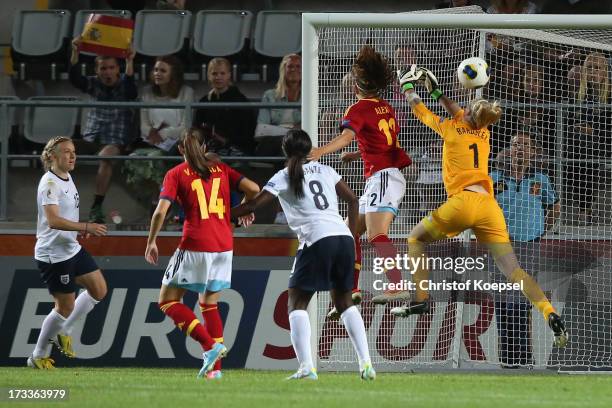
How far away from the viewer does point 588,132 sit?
38.6ft

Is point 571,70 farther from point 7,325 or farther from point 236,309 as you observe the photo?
point 7,325

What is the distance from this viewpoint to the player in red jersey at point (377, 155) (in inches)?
421

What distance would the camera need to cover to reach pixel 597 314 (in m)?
11.7

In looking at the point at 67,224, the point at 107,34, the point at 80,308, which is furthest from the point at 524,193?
the point at 107,34

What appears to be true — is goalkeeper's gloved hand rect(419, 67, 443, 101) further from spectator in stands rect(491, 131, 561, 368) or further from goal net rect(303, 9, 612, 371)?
spectator in stands rect(491, 131, 561, 368)

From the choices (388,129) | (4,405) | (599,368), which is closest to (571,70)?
(388,129)

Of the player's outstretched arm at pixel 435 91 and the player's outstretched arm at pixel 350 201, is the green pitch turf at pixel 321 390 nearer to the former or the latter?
the player's outstretched arm at pixel 350 201

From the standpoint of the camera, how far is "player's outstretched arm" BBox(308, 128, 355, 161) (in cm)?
998

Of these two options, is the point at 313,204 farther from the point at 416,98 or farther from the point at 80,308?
the point at 80,308

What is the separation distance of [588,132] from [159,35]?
6092 millimetres

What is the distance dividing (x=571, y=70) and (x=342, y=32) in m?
2.12

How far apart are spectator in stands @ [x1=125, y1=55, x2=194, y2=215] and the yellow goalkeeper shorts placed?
378 cm

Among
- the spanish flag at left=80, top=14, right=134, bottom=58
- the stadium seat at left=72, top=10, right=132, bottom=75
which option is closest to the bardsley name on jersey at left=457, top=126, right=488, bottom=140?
the spanish flag at left=80, top=14, right=134, bottom=58

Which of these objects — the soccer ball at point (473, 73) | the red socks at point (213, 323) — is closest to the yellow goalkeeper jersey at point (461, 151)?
the soccer ball at point (473, 73)
